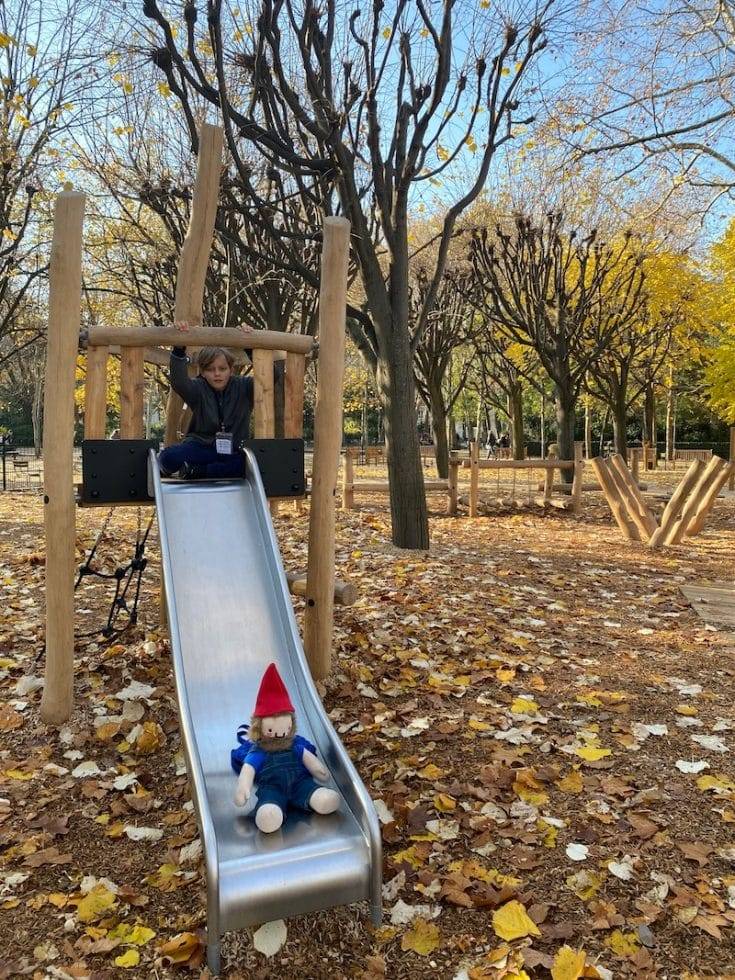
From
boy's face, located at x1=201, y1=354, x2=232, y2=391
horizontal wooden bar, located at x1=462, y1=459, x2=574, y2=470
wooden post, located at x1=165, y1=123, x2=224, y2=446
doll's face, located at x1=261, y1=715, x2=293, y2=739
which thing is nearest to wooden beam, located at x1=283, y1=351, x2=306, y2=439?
boy's face, located at x1=201, y1=354, x2=232, y2=391

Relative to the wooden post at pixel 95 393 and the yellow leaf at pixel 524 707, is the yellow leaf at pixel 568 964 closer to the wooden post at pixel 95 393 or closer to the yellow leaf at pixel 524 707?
the yellow leaf at pixel 524 707

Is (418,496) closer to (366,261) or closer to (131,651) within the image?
(366,261)

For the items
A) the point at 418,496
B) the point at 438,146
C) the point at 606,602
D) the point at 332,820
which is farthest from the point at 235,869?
the point at 438,146

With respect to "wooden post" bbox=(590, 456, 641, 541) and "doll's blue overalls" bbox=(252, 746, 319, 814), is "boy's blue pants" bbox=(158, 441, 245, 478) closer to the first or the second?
"doll's blue overalls" bbox=(252, 746, 319, 814)

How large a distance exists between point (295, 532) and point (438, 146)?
17.3ft

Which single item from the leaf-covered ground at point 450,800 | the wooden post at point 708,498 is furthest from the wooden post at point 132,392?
the wooden post at point 708,498

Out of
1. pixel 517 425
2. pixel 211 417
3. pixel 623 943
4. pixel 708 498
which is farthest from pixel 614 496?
pixel 517 425

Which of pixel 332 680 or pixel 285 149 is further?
pixel 285 149

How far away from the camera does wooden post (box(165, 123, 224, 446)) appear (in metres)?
5.04

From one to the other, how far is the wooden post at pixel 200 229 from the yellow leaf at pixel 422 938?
3688 millimetres

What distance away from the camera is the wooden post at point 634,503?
32.2ft

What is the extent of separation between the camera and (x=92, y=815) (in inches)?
131

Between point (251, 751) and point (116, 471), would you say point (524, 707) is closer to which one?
point (251, 751)

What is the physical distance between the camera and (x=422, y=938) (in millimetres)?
2551
